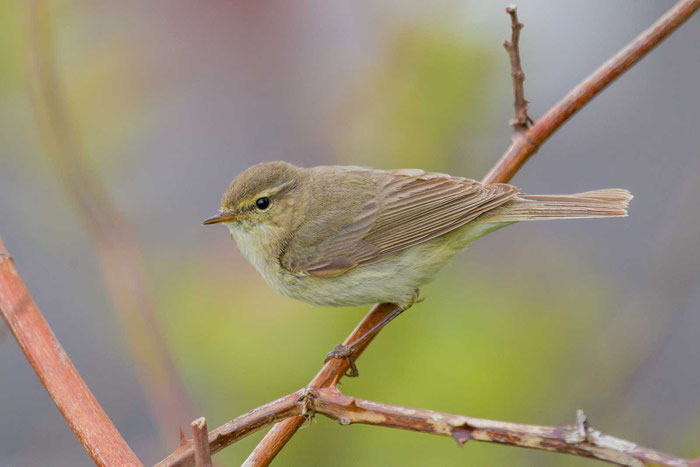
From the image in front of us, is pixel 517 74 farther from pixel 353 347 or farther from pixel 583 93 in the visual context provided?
pixel 353 347

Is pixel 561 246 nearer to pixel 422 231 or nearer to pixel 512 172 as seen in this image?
pixel 512 172

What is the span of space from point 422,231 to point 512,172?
528 mm

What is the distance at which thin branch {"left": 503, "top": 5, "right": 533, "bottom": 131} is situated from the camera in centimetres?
292

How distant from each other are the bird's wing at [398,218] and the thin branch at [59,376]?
1582 millimetres

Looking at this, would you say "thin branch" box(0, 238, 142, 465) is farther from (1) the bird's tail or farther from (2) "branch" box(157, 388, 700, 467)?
(1) the bird's tail

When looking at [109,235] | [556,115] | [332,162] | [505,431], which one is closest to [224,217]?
[109,235]

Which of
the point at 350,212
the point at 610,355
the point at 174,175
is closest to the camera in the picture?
the point at 610,355

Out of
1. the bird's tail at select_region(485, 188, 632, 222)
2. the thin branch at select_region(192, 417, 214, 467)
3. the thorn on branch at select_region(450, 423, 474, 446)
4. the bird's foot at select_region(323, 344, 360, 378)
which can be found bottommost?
the thin branch at select_region(192, 417, 214, 467)

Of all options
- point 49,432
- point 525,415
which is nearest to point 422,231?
point 525,415

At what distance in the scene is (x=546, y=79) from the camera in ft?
17.9

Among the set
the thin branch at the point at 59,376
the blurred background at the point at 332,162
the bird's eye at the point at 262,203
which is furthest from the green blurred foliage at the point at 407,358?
the thin branch at the point at 59,376

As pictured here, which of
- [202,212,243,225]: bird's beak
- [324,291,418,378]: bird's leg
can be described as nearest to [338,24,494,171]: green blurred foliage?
[202,212,243,225]: bird's beak

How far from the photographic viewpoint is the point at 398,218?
370cm

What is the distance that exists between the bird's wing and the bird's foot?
1.87 feet
